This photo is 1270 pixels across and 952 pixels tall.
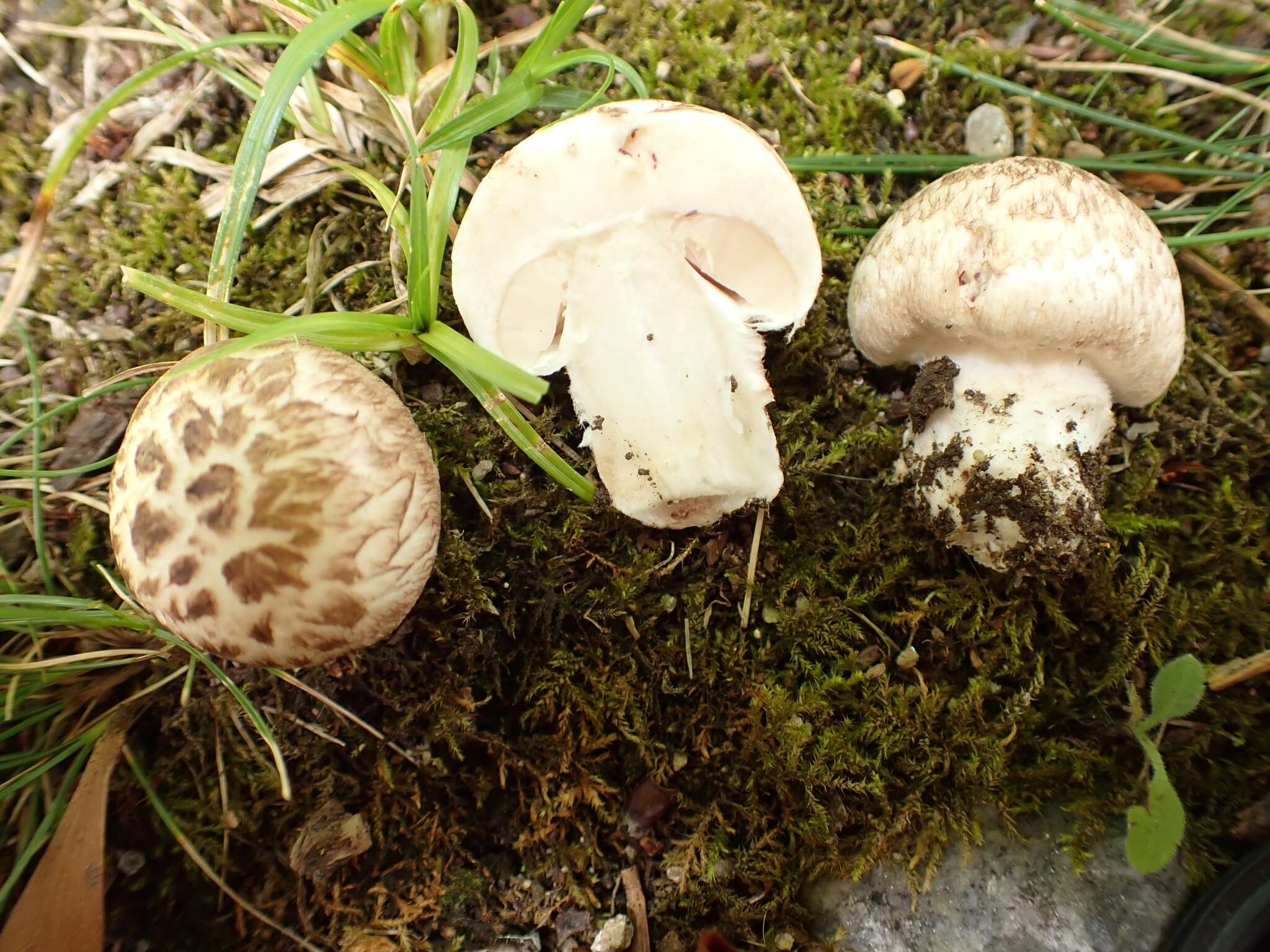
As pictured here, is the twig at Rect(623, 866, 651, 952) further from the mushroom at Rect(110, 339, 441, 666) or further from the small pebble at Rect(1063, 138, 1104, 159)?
the small pebble at Rect(1063, 138, 1104, 159)

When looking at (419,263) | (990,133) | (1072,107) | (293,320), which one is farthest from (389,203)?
(1072,107)

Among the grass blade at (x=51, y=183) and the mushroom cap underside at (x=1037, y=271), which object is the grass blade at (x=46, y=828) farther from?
the mushroom cap underside at (x=1037, y=271)

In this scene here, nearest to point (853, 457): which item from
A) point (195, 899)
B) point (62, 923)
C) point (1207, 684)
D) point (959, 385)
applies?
point (959, 385)

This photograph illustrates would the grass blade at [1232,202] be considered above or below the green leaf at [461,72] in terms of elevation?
below

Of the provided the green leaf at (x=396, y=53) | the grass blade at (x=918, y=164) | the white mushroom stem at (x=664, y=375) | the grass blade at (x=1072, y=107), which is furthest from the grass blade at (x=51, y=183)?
the grass blade at (x=1072, y=107)

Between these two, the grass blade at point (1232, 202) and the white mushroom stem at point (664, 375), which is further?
the grass blade at point (1232, 202)

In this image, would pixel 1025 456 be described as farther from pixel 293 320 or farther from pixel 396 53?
pixel 396 53

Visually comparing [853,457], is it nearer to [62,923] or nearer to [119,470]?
[119,470]

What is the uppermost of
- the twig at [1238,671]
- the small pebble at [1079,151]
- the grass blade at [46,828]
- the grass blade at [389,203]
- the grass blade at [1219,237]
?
the small pebble at [1079,151]
